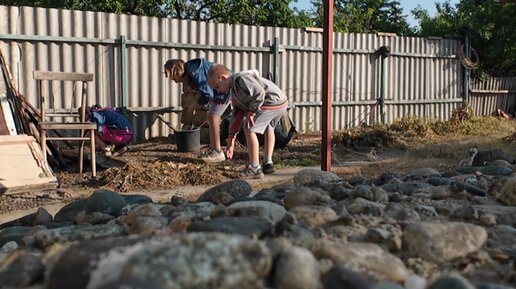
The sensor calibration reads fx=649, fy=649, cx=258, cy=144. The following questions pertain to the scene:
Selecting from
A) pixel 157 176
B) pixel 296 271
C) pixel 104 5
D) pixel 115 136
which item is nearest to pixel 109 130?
pixel 115 136

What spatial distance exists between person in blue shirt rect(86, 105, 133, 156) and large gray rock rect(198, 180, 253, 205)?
12.1 ft

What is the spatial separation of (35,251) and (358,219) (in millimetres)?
1518

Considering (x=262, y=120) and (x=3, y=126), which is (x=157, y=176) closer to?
(x=262, y=120)

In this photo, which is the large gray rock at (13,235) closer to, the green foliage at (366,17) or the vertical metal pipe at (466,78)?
the vertical metal pipe at (466,78)

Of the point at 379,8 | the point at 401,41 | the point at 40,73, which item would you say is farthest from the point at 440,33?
the point at 379,8

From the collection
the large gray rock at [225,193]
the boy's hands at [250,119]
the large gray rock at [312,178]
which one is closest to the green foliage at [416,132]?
the boy's hands at [250,119]

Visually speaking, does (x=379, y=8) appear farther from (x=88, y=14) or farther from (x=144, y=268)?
(x=144, y=268)

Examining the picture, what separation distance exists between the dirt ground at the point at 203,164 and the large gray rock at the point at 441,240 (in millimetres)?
4027

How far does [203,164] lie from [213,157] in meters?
0.44

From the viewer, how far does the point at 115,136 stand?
8.59m

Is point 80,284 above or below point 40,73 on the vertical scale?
below

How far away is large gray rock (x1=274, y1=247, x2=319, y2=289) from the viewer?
2180 millimetres

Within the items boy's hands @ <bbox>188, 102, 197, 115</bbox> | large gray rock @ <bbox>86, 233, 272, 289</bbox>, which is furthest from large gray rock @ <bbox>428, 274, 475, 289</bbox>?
boy's hands @ <bbox>188, 102, 197, 115</bbox>

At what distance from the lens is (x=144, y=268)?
195 cm
